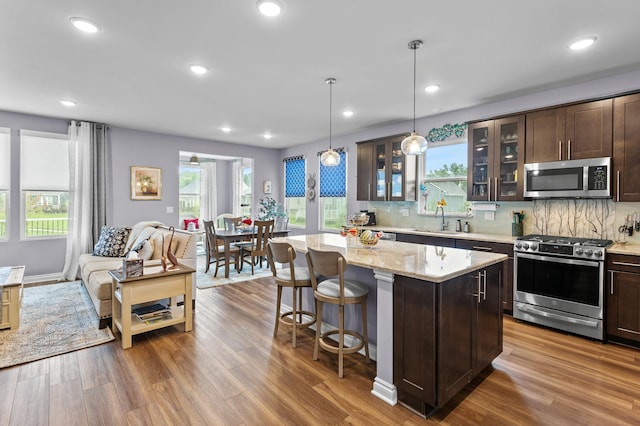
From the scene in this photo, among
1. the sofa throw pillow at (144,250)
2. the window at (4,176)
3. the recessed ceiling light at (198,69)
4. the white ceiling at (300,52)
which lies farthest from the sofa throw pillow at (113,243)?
the recessed ceiling light at (198,69)

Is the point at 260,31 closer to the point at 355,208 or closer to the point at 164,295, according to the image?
the point at 164,295

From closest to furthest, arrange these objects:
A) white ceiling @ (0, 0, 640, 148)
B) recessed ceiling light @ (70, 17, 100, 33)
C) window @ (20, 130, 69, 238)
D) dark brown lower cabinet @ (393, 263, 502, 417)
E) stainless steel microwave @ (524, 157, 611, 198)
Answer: dark brown lower cabinet @ (393, 263, 502, 417)
white ceiling @ (0, 0, 640, 148)
recessed ceiling light @ (70, 17, 100, 33)
stainless steel microwave @ (524, 157, 611, 198)
window @ (20, 130, 69, 238)

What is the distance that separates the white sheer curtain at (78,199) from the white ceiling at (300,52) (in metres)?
0.70

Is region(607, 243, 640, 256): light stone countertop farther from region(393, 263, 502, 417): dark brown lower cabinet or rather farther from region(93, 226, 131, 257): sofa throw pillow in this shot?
region(93, 226, 131, 257): sofa throw pillow

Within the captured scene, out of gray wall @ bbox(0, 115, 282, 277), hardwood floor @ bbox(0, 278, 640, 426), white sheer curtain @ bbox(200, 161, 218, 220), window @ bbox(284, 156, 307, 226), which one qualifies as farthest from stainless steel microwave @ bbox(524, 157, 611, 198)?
white sheer curtain @ bbox(200, 161, 218, 220)

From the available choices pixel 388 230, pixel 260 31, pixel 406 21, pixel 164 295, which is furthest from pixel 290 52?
pixel 388 230

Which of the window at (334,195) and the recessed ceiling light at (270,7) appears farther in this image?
the window at (334,195)

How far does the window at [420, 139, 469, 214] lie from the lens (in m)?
4.84

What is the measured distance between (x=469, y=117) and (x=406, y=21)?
2.66 meters

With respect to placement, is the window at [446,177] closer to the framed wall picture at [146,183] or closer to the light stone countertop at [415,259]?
the light stone countertop at [415,259]

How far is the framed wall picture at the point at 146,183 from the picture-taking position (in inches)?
239

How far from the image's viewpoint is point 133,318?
3.29 meters

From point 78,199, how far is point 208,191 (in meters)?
4.39

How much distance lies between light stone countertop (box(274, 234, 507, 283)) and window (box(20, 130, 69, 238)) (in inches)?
189
